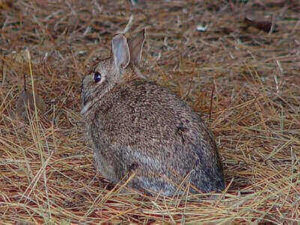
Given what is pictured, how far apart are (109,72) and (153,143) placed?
0.86 meters

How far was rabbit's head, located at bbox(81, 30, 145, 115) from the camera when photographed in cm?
470

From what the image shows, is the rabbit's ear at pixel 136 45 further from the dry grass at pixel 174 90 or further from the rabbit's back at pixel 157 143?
the dry grass at pixel 174 90

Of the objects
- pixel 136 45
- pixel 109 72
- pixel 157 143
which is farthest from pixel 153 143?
pixel 136 45

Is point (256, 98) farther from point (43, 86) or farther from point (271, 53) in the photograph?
point (43, 86)

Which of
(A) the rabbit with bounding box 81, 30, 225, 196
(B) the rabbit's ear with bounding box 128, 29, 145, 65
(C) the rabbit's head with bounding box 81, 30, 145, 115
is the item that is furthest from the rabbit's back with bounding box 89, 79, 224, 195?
(B) the rabbit's ear with bounding box 128, 29, 145, 65

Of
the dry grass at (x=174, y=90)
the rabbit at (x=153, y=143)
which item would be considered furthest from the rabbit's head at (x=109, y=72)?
the dry grass at (x=174, y=90)

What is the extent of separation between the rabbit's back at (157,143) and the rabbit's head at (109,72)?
0.32 m

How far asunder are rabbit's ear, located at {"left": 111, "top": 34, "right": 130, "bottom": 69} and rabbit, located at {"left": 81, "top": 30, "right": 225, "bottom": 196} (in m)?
0.18

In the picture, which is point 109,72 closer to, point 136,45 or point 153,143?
point 136,45

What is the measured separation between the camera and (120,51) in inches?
186

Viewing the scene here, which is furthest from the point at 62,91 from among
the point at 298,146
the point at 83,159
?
the point at 298,146

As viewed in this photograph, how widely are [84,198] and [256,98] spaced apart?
1951 millimetres

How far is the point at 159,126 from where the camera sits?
4.15 metres

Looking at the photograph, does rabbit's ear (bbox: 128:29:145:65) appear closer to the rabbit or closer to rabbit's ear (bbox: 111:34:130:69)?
rabbit's ear (bbox: 111:34:130:69)
